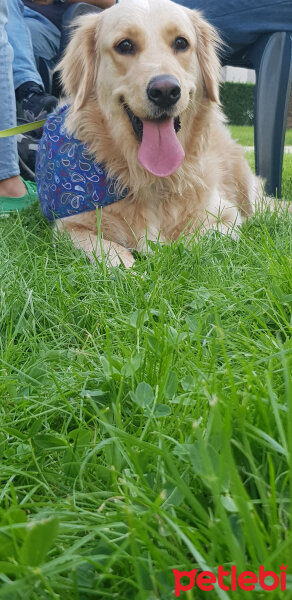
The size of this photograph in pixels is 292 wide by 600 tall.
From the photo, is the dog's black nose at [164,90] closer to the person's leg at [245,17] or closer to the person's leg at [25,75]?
the person's leg at [245,17]

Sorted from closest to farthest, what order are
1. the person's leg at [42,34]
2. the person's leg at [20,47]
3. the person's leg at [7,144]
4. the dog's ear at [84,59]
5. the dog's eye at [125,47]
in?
the dog's eye at [125,47] → the dog's ear at [84,59] → the person's leg at [7,144] → the person's leg at [20,47] → the person's leg at [42,34]

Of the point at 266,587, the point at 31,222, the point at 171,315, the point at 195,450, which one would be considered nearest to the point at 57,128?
the point at 31,222

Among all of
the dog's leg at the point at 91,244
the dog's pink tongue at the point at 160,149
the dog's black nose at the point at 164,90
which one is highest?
the dog's black nose at the point at 164,90

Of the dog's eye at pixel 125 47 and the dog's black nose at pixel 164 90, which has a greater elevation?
the dog's eye at pixel 125 47

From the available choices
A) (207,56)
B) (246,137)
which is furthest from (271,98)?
(246,137)

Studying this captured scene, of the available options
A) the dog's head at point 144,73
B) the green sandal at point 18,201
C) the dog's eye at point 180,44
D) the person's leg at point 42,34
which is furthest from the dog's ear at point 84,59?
the person's leg at point 42,34

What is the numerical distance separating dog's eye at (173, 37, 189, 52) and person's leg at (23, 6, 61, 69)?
2291mm

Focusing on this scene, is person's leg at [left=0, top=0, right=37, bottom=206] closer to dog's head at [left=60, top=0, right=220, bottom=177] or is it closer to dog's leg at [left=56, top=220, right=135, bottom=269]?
dog's head at [left=60, top=0, right=220, bottom=177]

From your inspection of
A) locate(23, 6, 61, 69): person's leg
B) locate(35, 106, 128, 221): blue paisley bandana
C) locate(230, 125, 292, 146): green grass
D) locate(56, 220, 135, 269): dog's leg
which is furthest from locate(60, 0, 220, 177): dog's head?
locate(230, 125, 292, 146): green grass

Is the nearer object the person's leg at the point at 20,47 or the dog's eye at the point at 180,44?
the dog's eye at the point at 180,44

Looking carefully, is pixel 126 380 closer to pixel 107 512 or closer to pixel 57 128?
pixel 107 512

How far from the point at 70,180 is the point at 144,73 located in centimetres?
56

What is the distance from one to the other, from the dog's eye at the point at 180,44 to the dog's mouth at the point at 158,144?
34 cm

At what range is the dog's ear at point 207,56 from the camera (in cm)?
279
